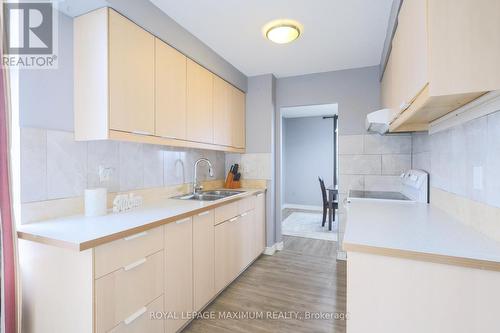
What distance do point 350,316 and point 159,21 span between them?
86.8 inches

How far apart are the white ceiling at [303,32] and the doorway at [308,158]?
2.84 metres

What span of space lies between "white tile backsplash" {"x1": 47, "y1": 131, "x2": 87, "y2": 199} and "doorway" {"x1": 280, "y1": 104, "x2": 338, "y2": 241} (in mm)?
4466

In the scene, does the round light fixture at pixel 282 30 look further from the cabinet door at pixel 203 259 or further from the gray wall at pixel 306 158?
the gray wall at pixel 306 158

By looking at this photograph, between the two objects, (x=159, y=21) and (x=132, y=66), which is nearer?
(x=132, y=66)

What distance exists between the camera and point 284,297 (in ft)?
A: 7.09

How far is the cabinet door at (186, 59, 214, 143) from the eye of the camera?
2203 mm

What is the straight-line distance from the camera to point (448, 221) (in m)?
1.33

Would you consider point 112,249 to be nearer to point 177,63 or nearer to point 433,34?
point 177,63

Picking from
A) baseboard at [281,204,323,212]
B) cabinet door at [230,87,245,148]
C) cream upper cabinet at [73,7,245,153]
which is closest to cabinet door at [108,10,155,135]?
cream upper cabinet at [73,7,245,153]

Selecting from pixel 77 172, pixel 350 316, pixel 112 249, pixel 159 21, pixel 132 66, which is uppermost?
pixel 159 21

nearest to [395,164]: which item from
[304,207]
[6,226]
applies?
[6,226]

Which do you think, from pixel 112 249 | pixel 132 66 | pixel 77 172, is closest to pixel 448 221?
pixel 112 249

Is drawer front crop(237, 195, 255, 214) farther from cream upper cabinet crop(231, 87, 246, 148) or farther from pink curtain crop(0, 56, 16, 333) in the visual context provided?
pink curtain crop(0, 56, 16, 333)

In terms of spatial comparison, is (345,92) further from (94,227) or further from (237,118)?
(94,227)
